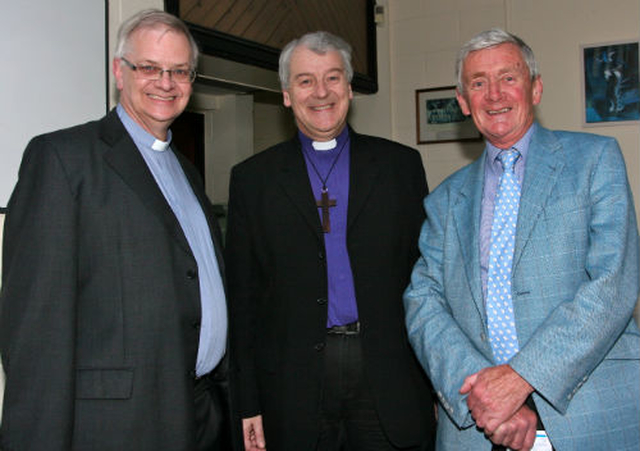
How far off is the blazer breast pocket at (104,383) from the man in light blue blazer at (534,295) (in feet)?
2.85

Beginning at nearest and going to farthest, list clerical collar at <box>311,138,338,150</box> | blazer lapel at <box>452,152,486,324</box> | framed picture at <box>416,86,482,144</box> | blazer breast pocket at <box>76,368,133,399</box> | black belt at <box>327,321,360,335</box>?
blazer breast pocket at <box>76,368,133,399</box> < blazer lapel at <box>452,152,486,324</box> < black belt at <box>327,321,360,335</box> < clerical collar at <box>311,138,338,150</box> < framed picture at <box>416,86,482,144</box>

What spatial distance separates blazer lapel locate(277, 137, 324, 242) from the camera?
1.98 meters

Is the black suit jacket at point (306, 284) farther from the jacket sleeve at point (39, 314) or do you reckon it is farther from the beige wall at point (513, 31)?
the beige wall at point (513, 31)

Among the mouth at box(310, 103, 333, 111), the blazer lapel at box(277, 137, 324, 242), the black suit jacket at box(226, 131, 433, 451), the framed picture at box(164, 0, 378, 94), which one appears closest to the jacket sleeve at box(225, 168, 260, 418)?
the black suit jacket at box(226, 131, 433, 451)

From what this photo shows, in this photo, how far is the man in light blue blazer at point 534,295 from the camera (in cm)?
150

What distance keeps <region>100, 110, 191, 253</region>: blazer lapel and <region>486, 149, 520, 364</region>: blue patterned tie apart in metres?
0.89

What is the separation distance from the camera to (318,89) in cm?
207

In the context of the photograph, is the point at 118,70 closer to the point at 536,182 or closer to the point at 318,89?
the point at 318,89

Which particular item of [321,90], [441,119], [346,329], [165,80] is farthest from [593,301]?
[441,119]

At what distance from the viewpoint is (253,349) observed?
2.07m

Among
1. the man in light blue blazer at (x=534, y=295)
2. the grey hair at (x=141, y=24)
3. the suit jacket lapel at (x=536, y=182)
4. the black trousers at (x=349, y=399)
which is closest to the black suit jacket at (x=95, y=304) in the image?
the grey hair at (x=141, y=24)

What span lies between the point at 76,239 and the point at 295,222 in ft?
2.54

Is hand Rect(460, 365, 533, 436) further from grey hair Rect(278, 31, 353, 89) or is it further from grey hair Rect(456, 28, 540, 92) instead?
grey hair Rect(278, 31, 353, 89)

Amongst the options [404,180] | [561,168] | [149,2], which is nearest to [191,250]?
[404,180]
